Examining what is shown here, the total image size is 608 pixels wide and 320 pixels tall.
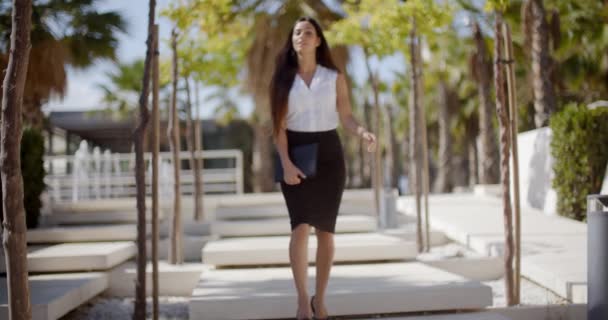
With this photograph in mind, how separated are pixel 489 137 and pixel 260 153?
20.0ft

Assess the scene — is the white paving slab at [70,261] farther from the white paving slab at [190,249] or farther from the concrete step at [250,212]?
the concrete step at [250,212]

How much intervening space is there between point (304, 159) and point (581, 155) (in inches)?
240

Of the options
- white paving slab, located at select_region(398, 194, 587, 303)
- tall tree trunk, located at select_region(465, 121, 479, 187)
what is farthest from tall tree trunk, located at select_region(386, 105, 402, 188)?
white paving slab, located at select_region(398, 194, 587, 303)

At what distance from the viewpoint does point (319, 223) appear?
10.8 ft

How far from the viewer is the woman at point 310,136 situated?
3279mm

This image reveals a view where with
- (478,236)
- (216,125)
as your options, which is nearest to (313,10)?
(478,236)

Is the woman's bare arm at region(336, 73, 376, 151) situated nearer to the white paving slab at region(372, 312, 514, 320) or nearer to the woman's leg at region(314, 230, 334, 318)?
the woman's leg at region(314, 230, 334, 318)

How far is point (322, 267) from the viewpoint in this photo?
3.36m

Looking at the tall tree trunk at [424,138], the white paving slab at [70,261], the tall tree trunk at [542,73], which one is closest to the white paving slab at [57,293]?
the white paving slab at [70,261]

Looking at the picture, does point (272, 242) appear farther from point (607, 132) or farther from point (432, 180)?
point (432, 180)

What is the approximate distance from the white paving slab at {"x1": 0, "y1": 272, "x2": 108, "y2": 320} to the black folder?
1621mm

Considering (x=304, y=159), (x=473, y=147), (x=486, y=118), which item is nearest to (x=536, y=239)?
(x=304, y=159)

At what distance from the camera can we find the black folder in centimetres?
326

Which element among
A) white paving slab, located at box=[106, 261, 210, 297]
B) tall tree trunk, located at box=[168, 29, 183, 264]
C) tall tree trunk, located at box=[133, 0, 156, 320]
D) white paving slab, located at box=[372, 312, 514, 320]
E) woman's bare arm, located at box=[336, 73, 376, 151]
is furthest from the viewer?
tall tree trunk, located at box=[168, 29, 183, 264]
